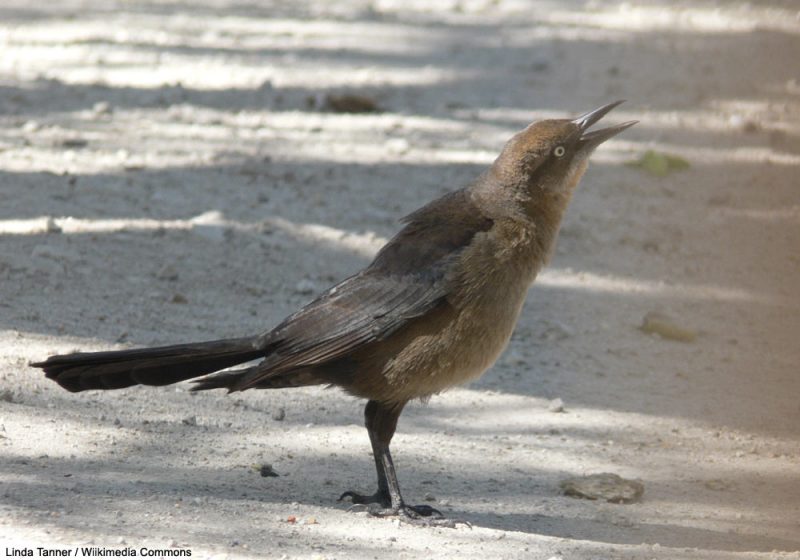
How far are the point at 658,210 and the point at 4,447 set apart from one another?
5.95 m

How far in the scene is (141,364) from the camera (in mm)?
5012

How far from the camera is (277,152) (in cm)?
1011

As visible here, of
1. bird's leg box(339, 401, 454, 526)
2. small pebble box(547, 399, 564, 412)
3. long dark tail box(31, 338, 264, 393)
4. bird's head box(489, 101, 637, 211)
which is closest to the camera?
long dark tail box(31, 338, 264, 393)

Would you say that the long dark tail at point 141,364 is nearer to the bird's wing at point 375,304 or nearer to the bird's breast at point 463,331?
the bird's wing at point 375,304

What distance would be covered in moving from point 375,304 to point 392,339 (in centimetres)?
16

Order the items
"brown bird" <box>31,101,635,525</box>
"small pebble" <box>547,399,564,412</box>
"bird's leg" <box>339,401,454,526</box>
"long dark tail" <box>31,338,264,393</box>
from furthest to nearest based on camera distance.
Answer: "small pebble" <box>547,399,564,412</box> → "bird's leg" <box>339,401,454,526</box> → "brown bird" <box>31,101,635,525</box> → "long dark tail" <box>31,338,264,393</box>

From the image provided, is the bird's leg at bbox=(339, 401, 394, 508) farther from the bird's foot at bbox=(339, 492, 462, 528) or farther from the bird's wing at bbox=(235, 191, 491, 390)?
the bird's wing at bbox=(235, 191, 491, 390)

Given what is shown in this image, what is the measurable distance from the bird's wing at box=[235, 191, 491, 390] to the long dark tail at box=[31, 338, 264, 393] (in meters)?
0.14

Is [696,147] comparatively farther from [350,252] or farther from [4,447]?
[4,447]

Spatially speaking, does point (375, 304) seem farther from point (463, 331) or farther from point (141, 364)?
point (141, 364)

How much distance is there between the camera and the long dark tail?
4965 mm

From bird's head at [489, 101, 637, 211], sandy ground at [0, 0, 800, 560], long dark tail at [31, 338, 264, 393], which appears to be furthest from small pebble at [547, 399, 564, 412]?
long dark tail at [31, 338, 264, 393]

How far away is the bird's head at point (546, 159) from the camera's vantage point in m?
5.42

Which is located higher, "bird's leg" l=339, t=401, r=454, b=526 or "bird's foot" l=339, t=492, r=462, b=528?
"bird's leg" l=339, t=401, r=454, b=526
